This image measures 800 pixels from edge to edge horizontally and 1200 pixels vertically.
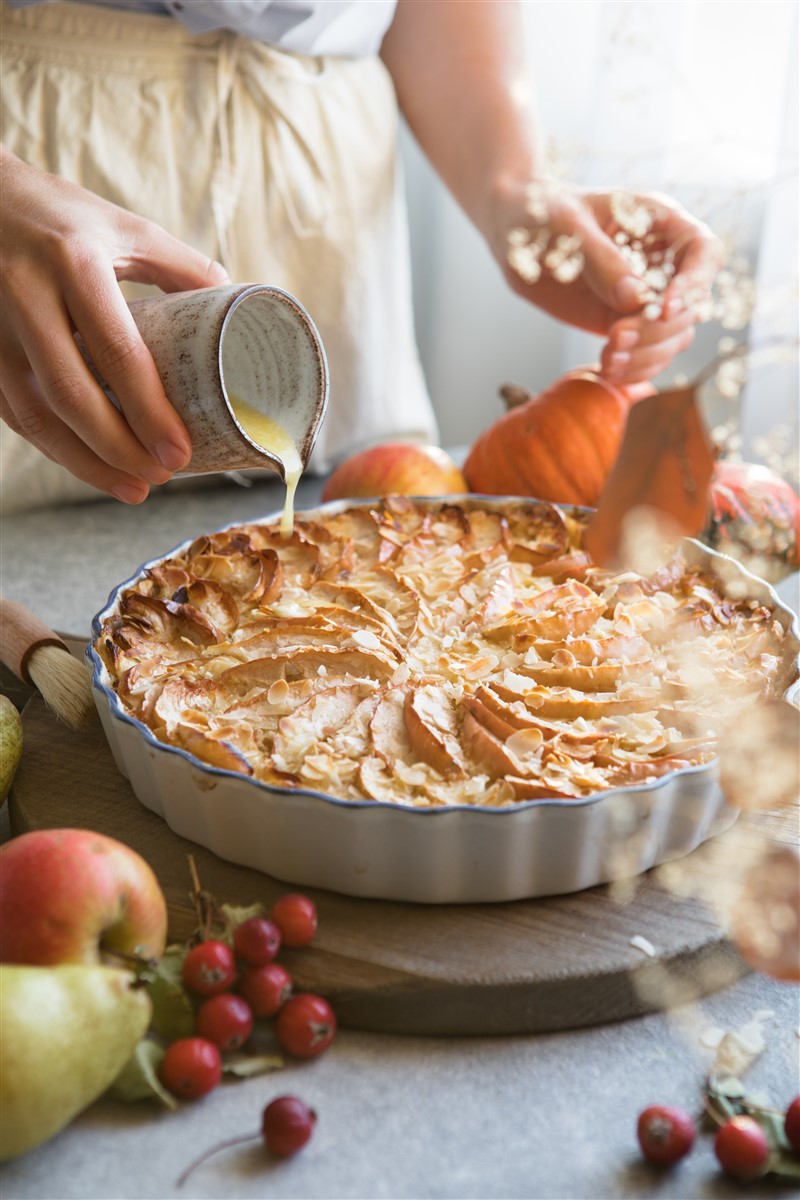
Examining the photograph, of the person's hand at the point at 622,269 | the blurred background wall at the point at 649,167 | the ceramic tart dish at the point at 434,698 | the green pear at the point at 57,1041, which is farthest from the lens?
the blurred background wall at the point at 649,167

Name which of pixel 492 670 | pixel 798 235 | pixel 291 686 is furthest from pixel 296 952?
pixel 798 235

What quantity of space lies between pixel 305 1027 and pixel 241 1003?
60mm

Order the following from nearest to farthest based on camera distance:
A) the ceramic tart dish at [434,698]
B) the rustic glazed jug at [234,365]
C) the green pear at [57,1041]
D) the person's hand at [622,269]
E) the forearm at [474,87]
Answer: the green pear at [57,1041] → the ceramic tart dish at [434,698] → the rustic glazed jug at [234,365] → the person's hand at [622,269] → the forearm at [474,87]

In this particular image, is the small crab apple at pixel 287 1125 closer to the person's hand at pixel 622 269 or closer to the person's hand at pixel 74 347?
the person's hand at pixel 74 347

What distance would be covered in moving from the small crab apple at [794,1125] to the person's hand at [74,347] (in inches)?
33.5

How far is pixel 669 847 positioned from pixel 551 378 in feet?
8.45

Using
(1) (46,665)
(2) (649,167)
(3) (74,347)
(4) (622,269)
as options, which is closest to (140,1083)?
(1) (46,665)

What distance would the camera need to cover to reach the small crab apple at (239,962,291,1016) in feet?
3.30

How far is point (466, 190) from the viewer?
7.99ft

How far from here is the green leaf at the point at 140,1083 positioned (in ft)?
3.10

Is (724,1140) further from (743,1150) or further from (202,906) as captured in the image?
(202,906)

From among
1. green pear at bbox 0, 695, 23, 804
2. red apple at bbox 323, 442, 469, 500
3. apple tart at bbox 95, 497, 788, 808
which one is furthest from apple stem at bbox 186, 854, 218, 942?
red apple at bbox 323, 442, 469, 500

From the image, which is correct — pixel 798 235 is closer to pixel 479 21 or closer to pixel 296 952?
pixel 479 21

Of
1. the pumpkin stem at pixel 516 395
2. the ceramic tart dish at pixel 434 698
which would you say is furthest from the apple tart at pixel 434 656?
the pumpkin stem at pixel 516 395
